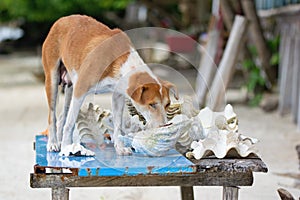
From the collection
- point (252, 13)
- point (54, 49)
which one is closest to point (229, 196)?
point (54, 49)

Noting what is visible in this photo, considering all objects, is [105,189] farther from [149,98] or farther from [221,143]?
[149,98]

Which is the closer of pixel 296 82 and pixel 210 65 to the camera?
pixel 296 82

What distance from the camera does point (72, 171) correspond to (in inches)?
126

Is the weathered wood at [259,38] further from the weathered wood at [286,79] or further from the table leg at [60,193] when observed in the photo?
the table leg at [60,193]

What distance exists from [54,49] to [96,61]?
46 centimetres

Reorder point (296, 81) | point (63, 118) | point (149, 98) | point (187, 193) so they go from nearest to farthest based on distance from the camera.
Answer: point (149, 98)
point (63, 118)
point (187, 193)
point (296, 81)

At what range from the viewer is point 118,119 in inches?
143

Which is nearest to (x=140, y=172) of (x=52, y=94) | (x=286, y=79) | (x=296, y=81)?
(x=52, y=94)

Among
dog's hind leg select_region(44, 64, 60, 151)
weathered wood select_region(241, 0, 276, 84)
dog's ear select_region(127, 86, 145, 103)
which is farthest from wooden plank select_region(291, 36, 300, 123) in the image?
dog's ear select_region(127, 86, 145, 103)

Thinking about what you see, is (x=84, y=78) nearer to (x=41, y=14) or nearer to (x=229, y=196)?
(x=229, y=196)

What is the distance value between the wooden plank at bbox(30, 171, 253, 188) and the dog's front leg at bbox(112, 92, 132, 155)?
12.2 inches

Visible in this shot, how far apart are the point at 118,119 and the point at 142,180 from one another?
19.3 inches

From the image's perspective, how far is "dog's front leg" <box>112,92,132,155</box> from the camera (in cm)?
356

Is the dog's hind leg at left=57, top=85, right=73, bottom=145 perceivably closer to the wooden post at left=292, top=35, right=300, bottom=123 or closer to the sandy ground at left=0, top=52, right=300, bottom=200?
the sandy ground at left=0, top=52, right=300, bottom=200
